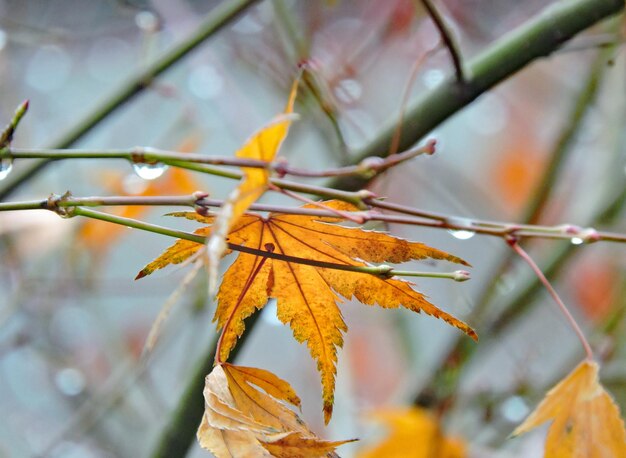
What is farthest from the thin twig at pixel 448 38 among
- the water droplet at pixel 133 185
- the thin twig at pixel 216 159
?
the water droplet at pixel 133 185

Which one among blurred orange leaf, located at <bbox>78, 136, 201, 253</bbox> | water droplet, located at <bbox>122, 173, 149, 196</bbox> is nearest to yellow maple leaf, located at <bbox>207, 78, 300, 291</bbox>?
blurred orange leaf, located at <bbox>78, 136, 201, 253</bbox>

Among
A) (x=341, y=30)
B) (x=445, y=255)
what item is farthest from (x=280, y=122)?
(x=341, y=30)

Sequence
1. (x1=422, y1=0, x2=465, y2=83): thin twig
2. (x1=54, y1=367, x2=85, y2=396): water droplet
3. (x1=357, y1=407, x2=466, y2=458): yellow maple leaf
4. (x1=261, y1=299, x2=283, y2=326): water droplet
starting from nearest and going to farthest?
(x1=422, y1=0, x2=465, y2=83): thin twig < (x1=261, y1=299, x2=283, y2=326): water droplet < (x1=357, y1=407, x2=466, y2=458): yellow maple leaf < (x1=54, y1=367, x2=85, y2=396): water droplet

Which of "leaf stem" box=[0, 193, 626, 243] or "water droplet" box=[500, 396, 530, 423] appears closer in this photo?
"leaf stem" box=[0, 193, 626, 243]

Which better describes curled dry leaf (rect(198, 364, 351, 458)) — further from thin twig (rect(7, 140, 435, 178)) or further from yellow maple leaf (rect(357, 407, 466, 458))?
yellow maple leaf (rect(357, 407, 466, 458))

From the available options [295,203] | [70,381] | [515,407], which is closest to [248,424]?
[515,407]

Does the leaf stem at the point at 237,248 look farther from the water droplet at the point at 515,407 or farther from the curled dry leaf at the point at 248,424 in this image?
the water droplet at the point at 515,407

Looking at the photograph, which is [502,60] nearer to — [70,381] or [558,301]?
[558,301]
